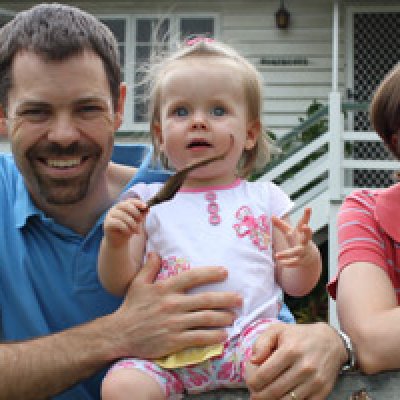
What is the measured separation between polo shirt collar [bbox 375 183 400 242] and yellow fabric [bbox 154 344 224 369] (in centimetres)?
68

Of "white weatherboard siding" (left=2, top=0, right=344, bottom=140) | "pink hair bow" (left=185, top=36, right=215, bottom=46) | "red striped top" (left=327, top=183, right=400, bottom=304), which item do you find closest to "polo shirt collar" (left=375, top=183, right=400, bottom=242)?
"red striped top" (left=327, top=183, right=400, bottom=304)

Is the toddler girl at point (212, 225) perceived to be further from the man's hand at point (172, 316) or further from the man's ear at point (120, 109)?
the man's ear at point (120, 109)

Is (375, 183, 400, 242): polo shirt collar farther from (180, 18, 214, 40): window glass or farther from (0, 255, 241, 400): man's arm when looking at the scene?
(180, 18, 214, 40): window glass

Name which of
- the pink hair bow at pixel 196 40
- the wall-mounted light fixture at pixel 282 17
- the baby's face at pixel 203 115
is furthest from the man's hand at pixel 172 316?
the wall-mounted light fixture at pixel 282 17

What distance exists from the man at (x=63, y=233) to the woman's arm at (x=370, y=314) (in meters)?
0.37

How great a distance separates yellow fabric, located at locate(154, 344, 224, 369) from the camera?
236cm

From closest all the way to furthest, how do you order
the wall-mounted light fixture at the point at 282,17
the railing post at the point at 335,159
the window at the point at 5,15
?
1. the railing post at the point at 335,159
2. the window at the point at 5,15
3. the wall-mounted light fixture at the point at 282,17

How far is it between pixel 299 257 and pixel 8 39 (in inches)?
54.0

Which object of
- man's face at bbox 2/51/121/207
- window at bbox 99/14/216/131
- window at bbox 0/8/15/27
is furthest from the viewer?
window at bbox 99/14/216/131

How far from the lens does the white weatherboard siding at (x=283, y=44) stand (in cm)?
1238

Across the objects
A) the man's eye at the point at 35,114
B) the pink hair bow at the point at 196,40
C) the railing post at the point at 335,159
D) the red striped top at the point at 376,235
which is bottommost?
the railing post at the point at 335,159

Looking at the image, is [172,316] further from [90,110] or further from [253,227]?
[90,110]

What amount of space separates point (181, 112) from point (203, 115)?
93 millimetres

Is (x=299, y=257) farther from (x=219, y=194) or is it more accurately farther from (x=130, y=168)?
(x=130, y=168)
